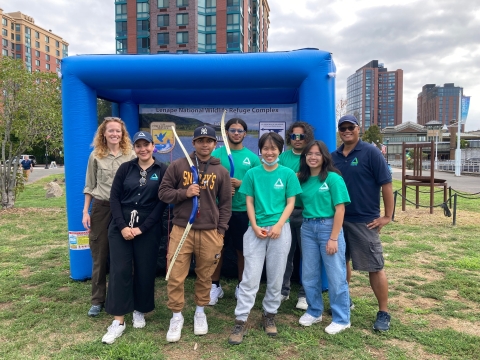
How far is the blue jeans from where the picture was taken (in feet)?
9.85

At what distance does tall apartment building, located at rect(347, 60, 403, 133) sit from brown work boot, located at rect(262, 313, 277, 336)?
59.4 m

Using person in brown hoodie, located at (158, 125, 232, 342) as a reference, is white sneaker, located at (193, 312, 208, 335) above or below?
below

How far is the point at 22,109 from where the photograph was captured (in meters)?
8.95

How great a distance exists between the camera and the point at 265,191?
9.59 feet

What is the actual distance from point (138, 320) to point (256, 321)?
103cm

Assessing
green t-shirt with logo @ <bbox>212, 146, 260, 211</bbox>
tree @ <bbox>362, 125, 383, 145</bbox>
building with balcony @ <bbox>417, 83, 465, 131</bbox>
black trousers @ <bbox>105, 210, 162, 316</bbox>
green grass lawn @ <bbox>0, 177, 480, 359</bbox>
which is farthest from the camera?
building with balcony @ <bbox>417, 83, 465, 131</bbox>

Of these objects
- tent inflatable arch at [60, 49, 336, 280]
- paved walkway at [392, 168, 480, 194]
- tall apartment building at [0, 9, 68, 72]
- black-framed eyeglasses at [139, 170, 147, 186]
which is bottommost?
paved walkway at [392, 168, 480, 194]

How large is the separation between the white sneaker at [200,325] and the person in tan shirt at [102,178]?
1.00 meters

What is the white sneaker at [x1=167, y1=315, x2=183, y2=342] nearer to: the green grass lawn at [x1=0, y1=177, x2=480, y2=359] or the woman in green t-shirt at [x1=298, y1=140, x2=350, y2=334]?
the green grass lawn at [x1=0, y1=177, x2=480, y2=359]

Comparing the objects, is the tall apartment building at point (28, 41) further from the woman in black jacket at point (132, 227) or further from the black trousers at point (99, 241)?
the woman in black jacket at point (132, 227)

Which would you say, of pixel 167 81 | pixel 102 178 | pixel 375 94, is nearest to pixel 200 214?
pixel 102 178

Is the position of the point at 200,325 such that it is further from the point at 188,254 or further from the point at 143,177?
the point at 143,177

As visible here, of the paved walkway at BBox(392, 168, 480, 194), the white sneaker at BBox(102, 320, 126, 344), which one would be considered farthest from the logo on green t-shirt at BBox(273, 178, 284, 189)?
the paved walkway at BBox(392, 168, 480, 194)

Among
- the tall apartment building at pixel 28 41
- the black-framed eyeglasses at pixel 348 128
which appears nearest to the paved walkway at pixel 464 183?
the black-framed eyeglasses at pixel 348 128
